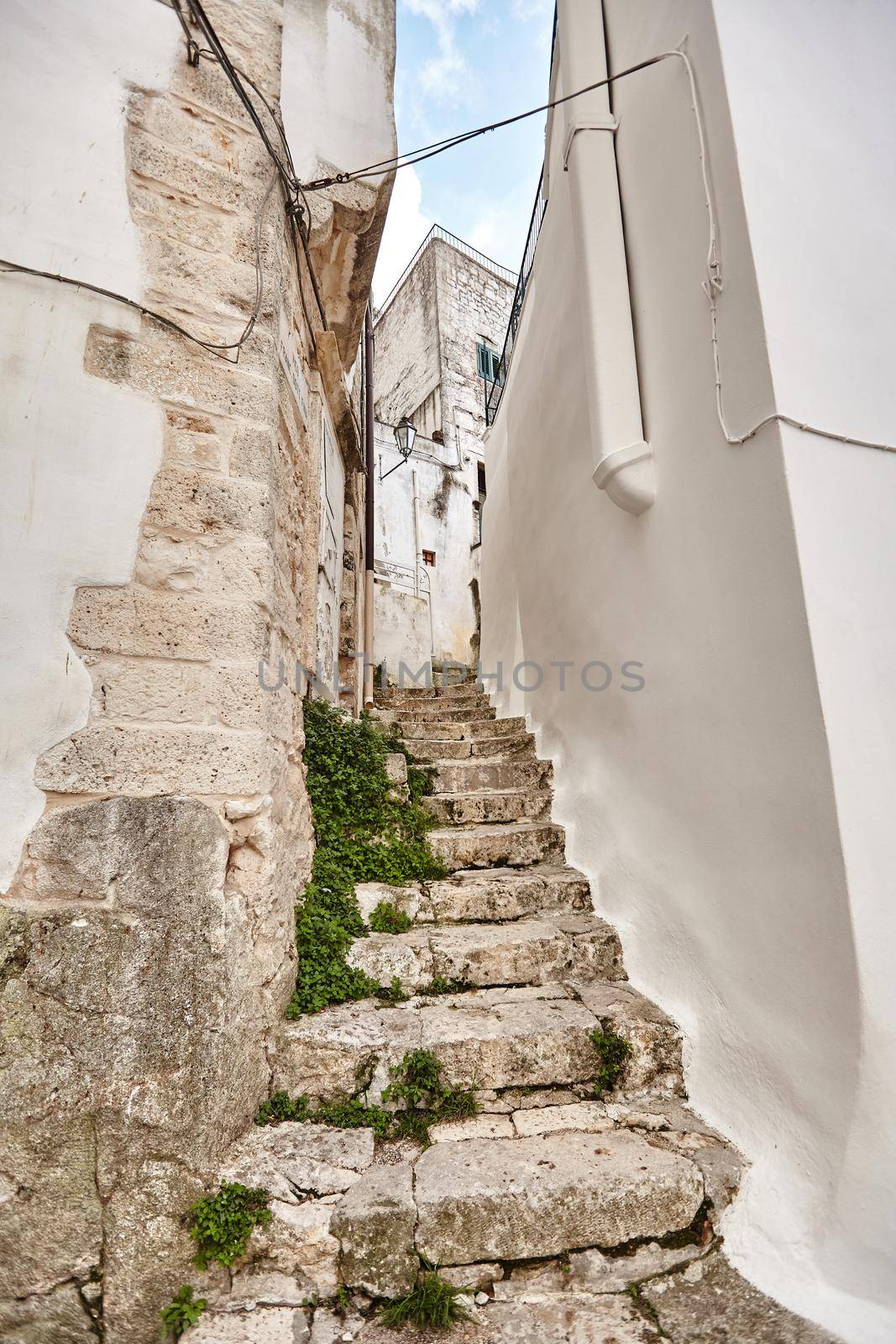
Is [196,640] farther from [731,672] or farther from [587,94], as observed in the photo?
[587,94]

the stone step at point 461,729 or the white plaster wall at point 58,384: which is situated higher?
the white plaster wall at point 58,384

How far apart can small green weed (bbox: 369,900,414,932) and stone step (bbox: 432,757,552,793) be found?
1244 mm

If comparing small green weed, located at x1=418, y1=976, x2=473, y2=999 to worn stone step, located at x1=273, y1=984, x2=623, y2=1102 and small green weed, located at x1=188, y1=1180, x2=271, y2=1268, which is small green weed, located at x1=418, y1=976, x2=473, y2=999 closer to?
worn stone step, located at x1=273, y1=984, x2=623, y2=1102

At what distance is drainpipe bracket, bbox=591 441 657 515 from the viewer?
264cm

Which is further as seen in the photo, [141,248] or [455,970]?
[455,970]

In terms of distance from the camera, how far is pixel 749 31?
226 cm

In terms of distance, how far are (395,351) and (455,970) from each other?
1859 centimetres

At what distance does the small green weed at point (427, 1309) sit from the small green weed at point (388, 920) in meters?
1.22

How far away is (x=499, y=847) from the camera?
341cm

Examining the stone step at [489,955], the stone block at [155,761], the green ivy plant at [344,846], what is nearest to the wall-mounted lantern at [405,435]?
the green ivy plant at [344,846]

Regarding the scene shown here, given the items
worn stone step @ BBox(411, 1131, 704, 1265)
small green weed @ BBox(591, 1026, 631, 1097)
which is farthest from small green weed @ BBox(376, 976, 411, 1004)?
small green weed @ BBox(591, 1026, 631, 1097)

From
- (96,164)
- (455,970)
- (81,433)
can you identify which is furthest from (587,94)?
(455,970)

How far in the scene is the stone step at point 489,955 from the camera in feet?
8.22

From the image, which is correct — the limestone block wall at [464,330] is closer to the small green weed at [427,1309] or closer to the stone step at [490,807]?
the stone step at [490,807]
